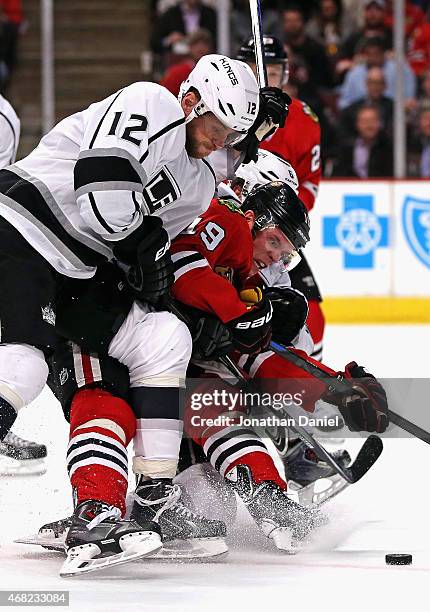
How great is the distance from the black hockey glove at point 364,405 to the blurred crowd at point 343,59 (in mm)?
4014

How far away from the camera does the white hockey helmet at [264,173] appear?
358 centimetres

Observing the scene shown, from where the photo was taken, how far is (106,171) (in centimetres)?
284

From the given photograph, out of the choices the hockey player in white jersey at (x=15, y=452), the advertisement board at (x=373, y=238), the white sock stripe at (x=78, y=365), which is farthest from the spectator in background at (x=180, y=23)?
the white sock stripe at (x=78, y=365)

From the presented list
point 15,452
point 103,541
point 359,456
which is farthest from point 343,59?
point 103,541

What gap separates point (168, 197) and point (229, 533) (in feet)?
2.72

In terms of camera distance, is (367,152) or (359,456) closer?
(359,456)

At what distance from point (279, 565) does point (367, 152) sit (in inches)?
184

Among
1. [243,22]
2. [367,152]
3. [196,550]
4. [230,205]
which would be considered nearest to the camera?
[196,550]

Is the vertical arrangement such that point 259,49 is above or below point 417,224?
below

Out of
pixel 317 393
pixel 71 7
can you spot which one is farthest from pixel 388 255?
pixel 317 393

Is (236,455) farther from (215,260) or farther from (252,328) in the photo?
(215,260)

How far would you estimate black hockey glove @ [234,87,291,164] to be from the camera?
331cm

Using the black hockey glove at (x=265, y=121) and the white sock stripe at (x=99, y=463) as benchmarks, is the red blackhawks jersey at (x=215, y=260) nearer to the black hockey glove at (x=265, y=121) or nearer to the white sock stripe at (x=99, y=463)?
the black hockey glove at (x=265, y=121)

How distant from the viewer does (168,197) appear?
3.05m
